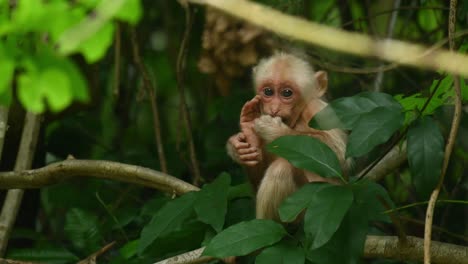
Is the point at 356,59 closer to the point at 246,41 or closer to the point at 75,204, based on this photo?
the point at 246,41

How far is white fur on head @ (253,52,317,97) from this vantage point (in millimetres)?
5543

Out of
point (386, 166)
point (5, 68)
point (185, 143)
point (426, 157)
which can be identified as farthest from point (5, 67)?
point (185, 143)

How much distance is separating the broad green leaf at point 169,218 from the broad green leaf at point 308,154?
0.81m

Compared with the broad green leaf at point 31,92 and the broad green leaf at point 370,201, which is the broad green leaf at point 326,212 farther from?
the broad green leaf at point 31,92

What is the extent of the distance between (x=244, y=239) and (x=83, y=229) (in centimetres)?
209

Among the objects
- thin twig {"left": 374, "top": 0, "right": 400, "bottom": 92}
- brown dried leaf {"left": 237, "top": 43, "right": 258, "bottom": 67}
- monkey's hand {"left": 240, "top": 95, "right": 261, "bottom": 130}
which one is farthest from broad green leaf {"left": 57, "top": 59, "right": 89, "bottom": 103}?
thin twig {"left": 374, "top": 0, "right": 400, "bottom": 92}

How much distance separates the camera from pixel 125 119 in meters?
8.35

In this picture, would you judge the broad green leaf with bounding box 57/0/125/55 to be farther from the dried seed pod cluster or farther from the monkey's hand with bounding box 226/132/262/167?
the dried seed pod cluster

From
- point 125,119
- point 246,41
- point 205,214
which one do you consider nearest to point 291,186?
point 205,214

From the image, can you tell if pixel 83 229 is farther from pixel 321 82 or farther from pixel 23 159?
pixel 321 82

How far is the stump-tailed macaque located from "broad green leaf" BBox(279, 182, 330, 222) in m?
A: 0.83

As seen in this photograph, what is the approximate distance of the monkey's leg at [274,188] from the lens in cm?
496

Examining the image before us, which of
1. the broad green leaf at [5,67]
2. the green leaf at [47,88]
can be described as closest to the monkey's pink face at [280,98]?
the broad green leaf at [5,67]

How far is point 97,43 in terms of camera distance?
229 cm
